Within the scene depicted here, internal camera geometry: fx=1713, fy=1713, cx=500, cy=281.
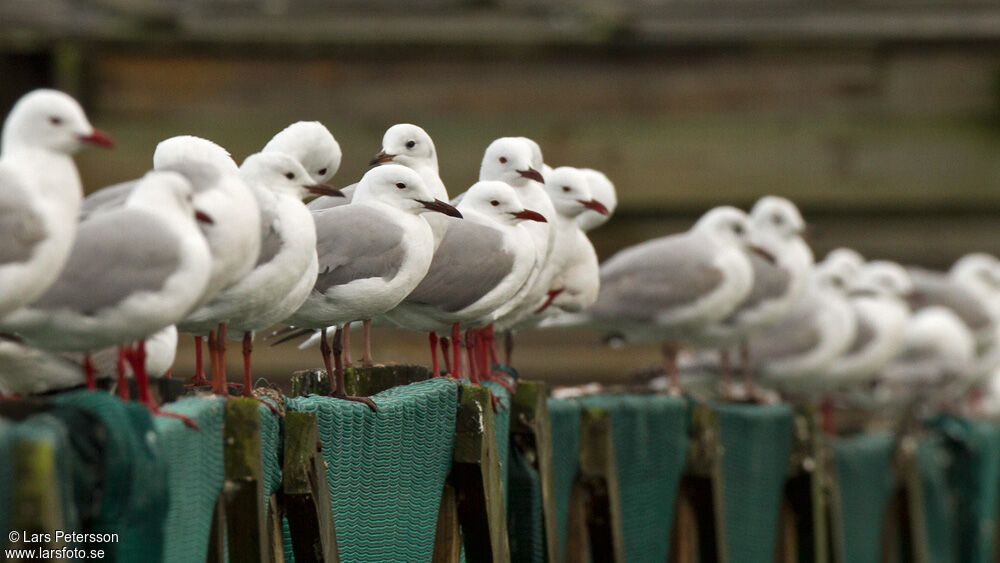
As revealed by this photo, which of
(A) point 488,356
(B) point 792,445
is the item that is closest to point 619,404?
(A) point 488,356

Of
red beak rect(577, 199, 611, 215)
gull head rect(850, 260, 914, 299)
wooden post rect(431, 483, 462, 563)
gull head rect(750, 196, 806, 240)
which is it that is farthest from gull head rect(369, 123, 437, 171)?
gull head rect(850, 260, 914, 299)

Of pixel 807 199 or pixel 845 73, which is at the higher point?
pixel 845 73

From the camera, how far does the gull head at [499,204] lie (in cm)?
548

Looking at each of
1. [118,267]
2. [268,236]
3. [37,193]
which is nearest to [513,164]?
[268,236]

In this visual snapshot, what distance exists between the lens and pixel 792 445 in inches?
288

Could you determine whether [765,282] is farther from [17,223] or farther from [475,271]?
[17,223]

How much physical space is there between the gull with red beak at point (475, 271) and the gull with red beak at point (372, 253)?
36 centimetres

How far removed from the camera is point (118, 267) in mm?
3275

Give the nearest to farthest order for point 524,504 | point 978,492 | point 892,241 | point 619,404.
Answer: point 524,504 → point 619,404 → point 978,492 → point 892,241

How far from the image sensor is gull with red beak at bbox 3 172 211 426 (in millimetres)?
3262

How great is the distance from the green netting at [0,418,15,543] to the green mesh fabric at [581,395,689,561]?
10.4 feet

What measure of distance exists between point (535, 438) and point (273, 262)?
1219 millimetres

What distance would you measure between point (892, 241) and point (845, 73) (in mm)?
1687

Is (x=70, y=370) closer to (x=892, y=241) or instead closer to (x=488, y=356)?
(x=488, y=356)
